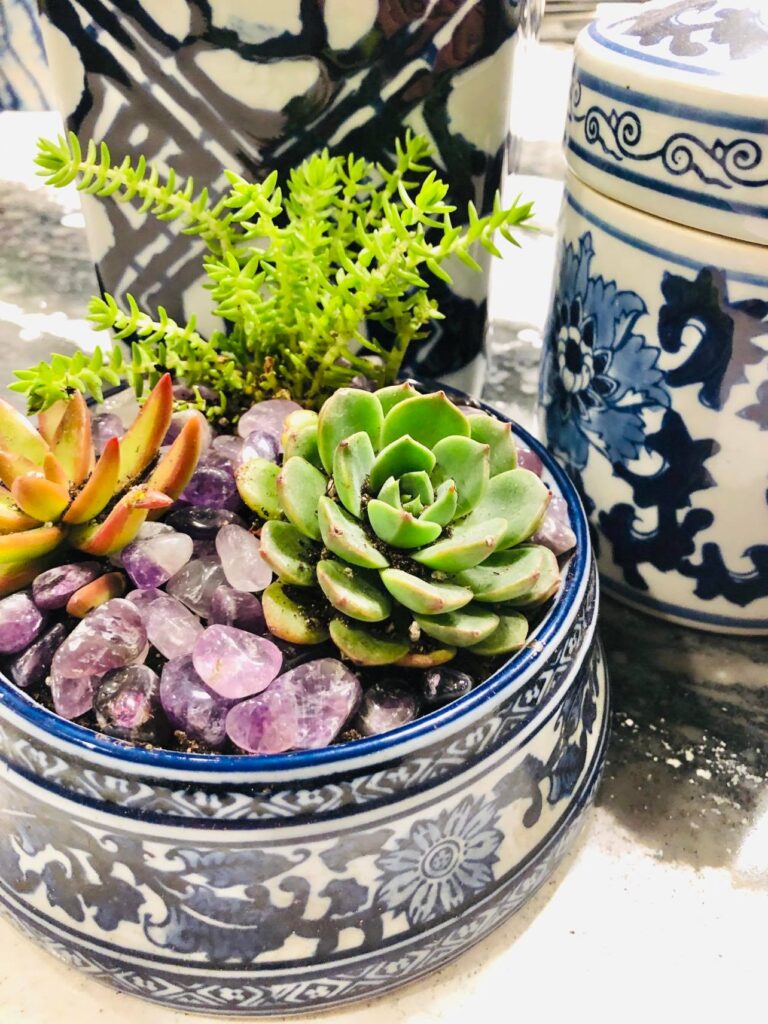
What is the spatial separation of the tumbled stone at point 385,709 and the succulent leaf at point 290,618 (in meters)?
0.03

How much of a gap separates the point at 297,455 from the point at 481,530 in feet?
0.32

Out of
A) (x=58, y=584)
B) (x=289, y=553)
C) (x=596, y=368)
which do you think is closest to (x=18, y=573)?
(x=58, y=584)

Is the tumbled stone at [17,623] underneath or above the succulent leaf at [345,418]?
underneath

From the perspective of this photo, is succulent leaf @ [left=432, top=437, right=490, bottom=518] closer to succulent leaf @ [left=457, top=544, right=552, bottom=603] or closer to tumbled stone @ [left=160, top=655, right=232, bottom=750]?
succulent leaf @ [left=457, top=544, right=552, bottom=603]

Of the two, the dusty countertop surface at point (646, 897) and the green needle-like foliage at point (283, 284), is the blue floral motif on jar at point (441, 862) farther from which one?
the green needle-like foliage at point (283, 284)

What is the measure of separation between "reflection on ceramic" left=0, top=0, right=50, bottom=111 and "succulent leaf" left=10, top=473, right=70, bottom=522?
1.05 meters

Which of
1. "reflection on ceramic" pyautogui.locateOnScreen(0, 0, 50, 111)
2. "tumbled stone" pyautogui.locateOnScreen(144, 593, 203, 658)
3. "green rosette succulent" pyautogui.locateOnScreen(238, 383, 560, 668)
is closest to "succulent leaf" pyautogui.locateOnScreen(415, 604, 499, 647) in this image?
"green rosette succulent" pyautogui.locateOnScreen(238, 383, 560, 668)

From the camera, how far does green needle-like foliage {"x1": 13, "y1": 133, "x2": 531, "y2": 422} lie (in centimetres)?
47

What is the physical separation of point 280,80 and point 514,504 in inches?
12.8

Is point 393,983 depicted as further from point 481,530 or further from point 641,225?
point 641,225

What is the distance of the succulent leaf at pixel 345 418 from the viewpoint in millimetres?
415

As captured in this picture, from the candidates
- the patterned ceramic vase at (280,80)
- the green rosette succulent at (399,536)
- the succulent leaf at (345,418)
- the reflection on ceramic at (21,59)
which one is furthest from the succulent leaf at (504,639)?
the reflection on ceramic at (21,59)

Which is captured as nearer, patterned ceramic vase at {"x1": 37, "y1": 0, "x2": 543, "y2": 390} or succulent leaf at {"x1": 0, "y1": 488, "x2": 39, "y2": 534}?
succulent leaf at {"x1": 0, "y1": 488, "x2": 39, "y2": 534}

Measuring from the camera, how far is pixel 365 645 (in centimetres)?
39
